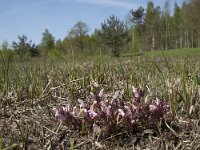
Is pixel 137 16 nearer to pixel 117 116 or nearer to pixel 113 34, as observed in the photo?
pixel 113 34

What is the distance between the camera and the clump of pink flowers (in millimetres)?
1812

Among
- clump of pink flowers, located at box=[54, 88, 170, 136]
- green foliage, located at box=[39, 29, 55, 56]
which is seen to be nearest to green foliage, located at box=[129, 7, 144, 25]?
green foliage, located at box=[39, 29, 55, 56]

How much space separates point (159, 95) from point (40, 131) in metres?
0.97

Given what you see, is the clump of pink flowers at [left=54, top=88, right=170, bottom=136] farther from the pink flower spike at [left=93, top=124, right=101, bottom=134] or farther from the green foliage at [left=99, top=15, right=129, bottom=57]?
the green foliage at [left=99, top=15, right=129, bottom=57]

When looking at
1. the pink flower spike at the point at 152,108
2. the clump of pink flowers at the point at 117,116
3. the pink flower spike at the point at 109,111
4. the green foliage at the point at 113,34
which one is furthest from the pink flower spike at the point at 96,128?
the green foliage at the point at 113,34

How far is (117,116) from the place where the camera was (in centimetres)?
183

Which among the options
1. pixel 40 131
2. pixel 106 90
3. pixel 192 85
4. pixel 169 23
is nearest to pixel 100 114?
pixel 40 131

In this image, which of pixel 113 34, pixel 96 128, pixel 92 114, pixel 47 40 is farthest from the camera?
pixel 47 40

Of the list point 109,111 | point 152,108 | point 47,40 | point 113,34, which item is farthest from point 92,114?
point 47,40

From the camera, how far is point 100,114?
6.11ft

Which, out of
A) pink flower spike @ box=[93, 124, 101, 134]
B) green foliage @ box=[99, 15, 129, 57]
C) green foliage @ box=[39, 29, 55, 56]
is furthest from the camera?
green foliage @ box=[39, 29, 55, 56]

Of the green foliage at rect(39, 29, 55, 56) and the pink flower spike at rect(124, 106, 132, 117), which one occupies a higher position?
the green foliage at rect(39, 29, 55, 56)

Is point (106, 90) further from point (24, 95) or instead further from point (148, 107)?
point (148, 107)

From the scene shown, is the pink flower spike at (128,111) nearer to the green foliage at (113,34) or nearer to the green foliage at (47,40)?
the green foliage at (113,34)
